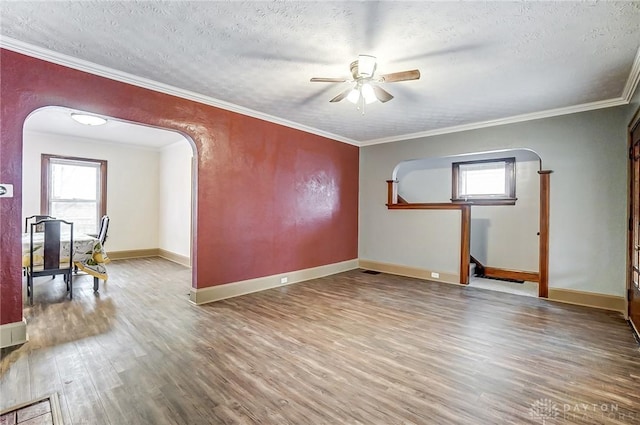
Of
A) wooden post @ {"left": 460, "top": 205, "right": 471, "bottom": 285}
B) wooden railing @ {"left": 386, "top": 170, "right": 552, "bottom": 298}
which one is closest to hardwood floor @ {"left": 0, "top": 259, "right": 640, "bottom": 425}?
wooden railing @ {"left": 386, "top": 170, "right": 552, "bottom": 298}

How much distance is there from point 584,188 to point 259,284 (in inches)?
183

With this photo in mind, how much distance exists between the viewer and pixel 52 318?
3264 mm

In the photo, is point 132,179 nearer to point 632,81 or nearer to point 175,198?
point 175,198

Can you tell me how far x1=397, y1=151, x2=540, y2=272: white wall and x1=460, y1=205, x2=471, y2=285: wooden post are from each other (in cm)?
117

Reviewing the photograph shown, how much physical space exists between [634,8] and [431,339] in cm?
291

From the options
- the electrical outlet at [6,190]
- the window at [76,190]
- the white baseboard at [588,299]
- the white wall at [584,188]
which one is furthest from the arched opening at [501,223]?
the window at [76,190]

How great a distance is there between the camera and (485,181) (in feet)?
19.2

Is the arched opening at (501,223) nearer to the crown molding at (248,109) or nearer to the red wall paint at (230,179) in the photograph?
the crown molding at (248,109)

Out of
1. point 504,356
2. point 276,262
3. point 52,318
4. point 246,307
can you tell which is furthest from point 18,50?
point 504,356

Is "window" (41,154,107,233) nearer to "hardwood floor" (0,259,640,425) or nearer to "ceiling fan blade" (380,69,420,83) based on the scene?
"hardwood floor" (0,259,640,425)

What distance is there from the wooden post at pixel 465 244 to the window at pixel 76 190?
7.36 meters

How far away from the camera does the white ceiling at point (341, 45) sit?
209 centimetres

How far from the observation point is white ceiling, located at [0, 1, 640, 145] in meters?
2.09

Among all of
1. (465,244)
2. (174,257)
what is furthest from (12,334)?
(465,244)
